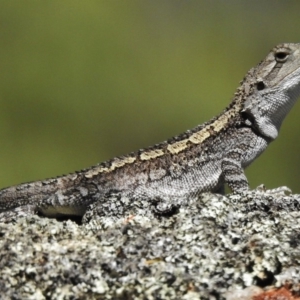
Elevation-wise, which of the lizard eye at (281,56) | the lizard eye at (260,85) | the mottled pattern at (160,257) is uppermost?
the lizard eye at (281,56)

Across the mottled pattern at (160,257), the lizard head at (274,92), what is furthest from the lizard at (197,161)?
the mottled pattern at (160,257)

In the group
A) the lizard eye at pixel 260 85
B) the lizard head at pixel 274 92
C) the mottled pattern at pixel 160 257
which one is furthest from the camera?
the lizard eye at pixel 260 85

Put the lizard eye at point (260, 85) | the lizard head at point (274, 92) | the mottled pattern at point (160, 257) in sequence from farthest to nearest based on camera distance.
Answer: the lizard eye at point (260, 85) → the lizard head at point (274, 92) → the mottled pattern at point (160, 257)

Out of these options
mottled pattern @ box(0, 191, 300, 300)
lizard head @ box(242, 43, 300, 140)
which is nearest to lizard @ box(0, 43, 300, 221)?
lizard head @ box(242, 43, 300, 140)

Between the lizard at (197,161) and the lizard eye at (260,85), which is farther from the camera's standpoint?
the lizard eye at (260,85)

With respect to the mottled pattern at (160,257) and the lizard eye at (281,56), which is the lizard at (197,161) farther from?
the mottled pattern at (160,257)

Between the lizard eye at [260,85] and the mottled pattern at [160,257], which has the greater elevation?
the lizard eye at [260,85]

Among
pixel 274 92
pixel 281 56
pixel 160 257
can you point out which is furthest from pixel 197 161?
pixel 160 257

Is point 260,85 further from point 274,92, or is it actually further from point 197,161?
point 197,161

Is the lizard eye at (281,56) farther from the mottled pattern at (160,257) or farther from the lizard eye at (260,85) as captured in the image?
the mottled pattern at (160,257)
